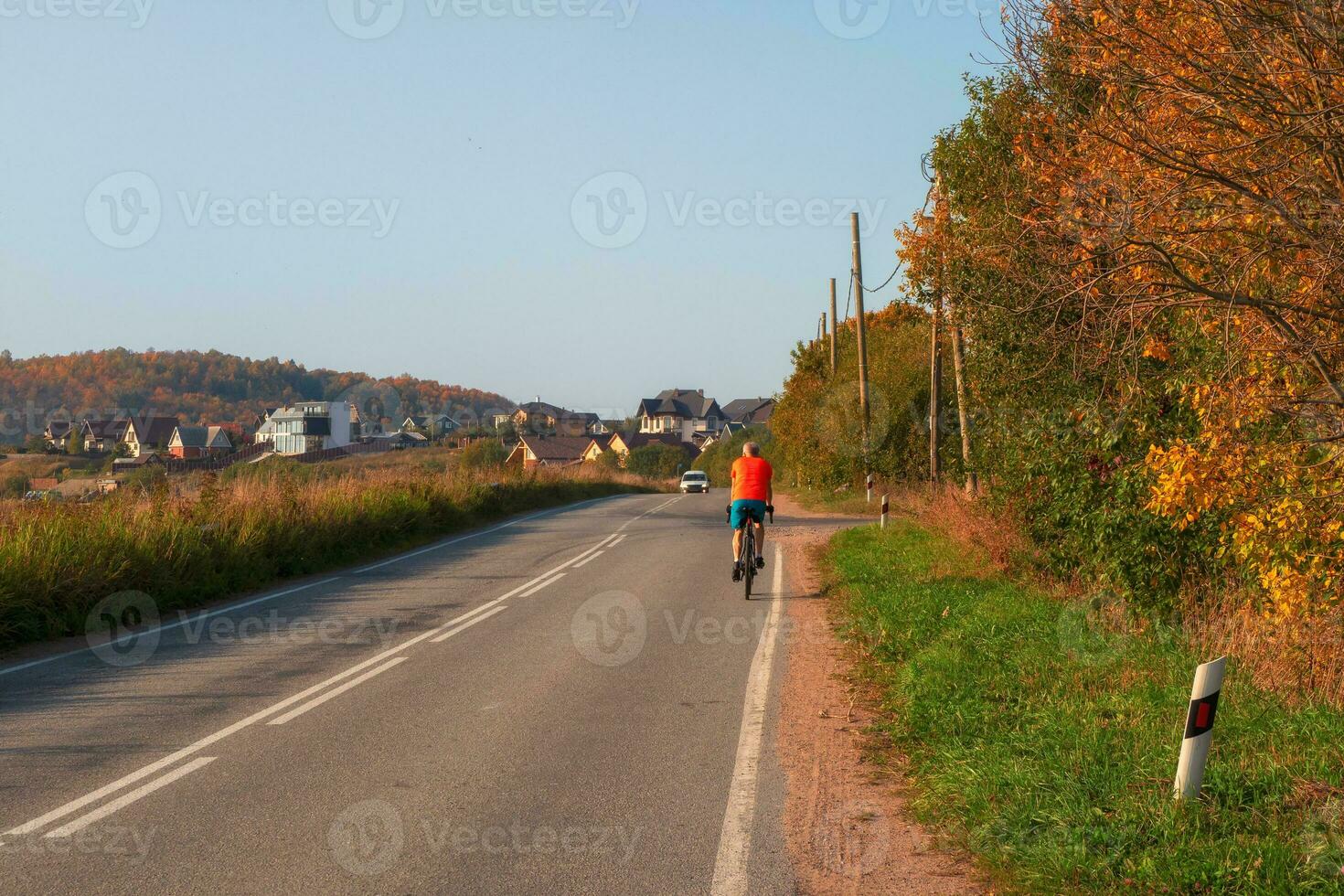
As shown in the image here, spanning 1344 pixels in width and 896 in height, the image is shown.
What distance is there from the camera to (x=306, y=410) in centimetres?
9700

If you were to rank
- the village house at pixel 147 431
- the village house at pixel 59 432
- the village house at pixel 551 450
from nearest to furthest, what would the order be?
the village house at pixel 59 432
the village house at pixel 147 431
the village house at pixel 551 450

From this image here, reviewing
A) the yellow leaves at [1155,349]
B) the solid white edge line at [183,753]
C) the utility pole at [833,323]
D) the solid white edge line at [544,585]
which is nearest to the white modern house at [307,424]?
the utility pole at [833,323]

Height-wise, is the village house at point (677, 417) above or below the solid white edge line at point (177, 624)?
above

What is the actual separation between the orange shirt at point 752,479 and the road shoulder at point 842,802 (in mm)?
4156

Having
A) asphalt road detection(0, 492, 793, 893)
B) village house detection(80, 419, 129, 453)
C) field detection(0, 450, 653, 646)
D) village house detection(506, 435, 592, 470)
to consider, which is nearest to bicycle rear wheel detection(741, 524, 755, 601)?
asphalt road detection(0, 492, 793, 893)

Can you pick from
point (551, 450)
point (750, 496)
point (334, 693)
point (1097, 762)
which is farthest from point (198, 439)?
point (1097, 762)

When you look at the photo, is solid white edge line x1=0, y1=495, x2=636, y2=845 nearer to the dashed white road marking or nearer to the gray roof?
the dashed white road marking

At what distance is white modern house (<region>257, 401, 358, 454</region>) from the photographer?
→ 89562 millimetres

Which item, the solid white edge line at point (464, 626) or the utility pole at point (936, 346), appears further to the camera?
the utility pole at point (936, 346)

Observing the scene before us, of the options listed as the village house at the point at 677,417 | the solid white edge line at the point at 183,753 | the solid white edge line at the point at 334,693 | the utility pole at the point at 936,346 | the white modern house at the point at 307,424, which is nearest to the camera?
the solid white edge line at the point at 183,753

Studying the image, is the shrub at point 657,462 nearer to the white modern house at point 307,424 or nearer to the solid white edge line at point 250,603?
the white modern house at point 307,424

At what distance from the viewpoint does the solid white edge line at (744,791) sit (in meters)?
4.86

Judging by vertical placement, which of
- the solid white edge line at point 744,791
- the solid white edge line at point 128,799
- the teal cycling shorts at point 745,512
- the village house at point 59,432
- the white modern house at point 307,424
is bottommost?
the solid white edge line at point 744,791

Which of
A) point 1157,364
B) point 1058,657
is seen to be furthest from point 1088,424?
point 1058,657
